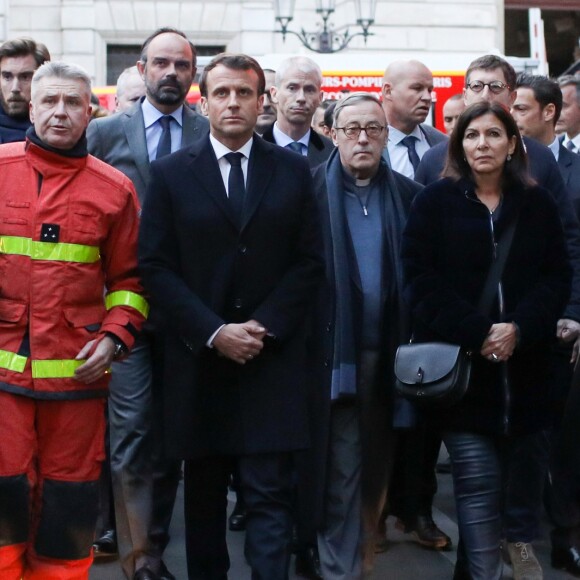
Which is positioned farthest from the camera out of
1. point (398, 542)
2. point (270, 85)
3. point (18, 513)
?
point (270, 85)

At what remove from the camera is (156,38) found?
6.50 meters

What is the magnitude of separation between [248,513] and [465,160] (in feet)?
5.70

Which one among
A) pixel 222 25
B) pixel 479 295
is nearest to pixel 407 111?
pixel 479 295

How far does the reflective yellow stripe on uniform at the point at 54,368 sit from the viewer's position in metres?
4.90

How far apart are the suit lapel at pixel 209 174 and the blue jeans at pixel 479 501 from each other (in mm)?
1341

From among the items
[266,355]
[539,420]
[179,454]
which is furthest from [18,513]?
[539,420]

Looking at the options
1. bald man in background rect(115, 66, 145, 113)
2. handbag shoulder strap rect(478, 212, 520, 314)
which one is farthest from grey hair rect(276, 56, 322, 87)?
handbag shoulder strap rect(478, 212, 520, 314)

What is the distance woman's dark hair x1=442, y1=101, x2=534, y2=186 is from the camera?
5.76 metres

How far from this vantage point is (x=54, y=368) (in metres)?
4.93

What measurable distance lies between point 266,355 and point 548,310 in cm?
118

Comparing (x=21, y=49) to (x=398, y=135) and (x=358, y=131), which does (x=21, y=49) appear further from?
(x=398, y=135)

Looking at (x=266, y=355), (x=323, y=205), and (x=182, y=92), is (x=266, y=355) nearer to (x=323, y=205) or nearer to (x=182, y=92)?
(x=323, y=205)

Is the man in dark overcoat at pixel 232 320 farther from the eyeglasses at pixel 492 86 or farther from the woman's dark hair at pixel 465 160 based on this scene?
the eyeglasses at pixel 492 86

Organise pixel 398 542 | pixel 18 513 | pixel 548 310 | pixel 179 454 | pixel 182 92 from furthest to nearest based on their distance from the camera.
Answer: pixel 398 542 → pixel 182 92 → pixel 548 310 → pixel 179 454 → pixel 18 513
